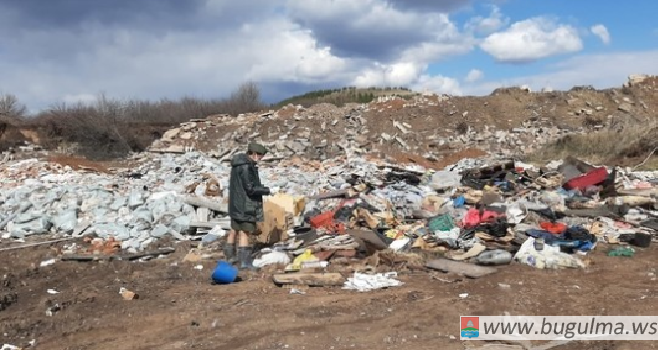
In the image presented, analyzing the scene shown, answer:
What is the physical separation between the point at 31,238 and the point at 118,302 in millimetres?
3795

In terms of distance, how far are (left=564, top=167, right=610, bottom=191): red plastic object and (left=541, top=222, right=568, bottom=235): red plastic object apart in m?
2.64

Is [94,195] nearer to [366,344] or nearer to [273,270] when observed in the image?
[273,270]

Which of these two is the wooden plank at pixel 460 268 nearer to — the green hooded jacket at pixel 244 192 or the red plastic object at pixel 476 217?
the red plastic object at pixel 476 217

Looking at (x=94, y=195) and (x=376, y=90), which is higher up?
(x=376, y=90)

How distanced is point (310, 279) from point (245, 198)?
4.18 ft

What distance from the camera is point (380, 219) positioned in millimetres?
8109

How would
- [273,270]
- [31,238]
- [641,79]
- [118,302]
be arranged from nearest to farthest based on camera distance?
[118,302]
[273,270]
[31,238]
[641,79]

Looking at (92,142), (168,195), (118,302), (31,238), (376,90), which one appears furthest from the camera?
(376,90)

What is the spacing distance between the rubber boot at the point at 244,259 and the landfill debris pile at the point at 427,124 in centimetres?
1255

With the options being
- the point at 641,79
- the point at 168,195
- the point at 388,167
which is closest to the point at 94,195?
the point at 168,195

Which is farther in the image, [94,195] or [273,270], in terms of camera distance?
[94,195]

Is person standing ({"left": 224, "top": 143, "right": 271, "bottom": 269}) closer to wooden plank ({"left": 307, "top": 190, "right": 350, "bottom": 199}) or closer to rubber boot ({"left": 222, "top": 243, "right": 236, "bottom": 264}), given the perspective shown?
rubber boot ({"left": 222, "top": 243, "right": 236, "bottom": 264})

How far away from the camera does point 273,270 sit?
6.36m

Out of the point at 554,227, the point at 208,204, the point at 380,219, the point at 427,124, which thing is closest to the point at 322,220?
the point at 380,219
